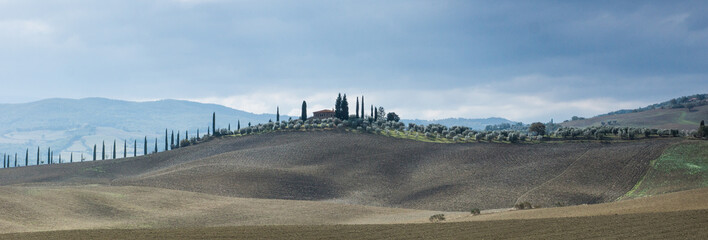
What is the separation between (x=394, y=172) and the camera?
295ft

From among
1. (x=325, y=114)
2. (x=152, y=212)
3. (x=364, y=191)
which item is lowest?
(x=364, y=191)

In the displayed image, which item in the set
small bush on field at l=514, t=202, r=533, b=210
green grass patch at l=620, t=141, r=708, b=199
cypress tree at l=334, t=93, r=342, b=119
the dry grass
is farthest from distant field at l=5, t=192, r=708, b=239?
cypress tree at l=334, t=93, r=342, b=119

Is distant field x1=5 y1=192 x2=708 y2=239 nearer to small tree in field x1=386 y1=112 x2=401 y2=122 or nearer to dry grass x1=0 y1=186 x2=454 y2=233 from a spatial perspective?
dry grass x1=0 y1=186 x2=454 y2=233

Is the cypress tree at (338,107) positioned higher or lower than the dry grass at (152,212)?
higher

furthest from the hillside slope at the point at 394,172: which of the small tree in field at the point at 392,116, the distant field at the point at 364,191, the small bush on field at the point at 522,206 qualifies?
the small tree in field at the point at 392,116

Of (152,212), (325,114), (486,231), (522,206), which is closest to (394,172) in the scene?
(522,206)

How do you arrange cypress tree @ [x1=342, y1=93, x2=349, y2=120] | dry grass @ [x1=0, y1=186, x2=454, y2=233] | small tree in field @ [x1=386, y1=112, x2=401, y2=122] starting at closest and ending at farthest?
dry grass @ [x1=0, y1=186, x2=454, y2=233]
cypress tree @ [x1=342, y1=93, x2=349, y2=120]
small tree in field @ [x1=386, y1=112, x2=401, y2=122]

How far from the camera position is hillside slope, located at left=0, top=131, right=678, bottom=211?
234 ft

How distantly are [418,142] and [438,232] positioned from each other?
242 ft

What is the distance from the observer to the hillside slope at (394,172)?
7138 centimetres

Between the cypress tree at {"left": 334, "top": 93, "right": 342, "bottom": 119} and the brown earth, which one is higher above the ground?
the cypress tree at {"left": 334, "top": 93, "right": 342, "bottom": 119}

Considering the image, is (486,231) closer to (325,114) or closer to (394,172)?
(394,172)

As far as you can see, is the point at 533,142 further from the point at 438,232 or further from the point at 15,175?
the point at 15,175

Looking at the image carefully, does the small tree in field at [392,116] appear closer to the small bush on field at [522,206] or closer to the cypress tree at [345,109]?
the cypress tree at [345,109]
